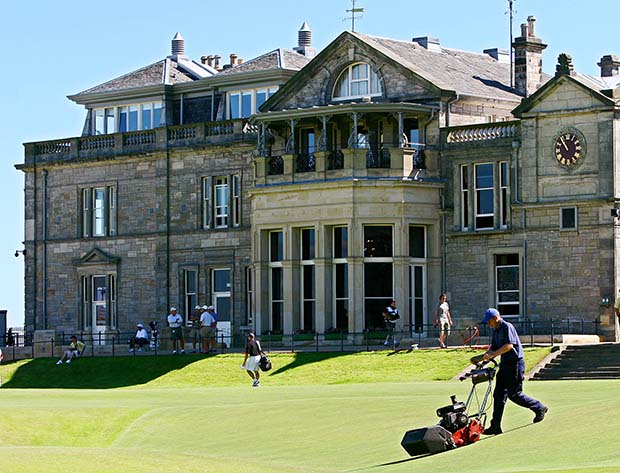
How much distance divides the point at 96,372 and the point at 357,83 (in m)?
13.7

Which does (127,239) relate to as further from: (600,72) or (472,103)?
(600,72)

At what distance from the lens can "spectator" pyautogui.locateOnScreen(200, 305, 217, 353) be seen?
5616cm

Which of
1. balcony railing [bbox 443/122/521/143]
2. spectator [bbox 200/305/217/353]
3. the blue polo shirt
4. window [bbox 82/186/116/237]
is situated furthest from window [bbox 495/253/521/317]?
the blue polo shirt

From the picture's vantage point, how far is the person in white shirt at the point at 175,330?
5772cm

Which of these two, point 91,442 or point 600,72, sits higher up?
point 600,72

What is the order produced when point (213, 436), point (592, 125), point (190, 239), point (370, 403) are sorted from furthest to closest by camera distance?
point (190, 239) < point (592, 125) < point (370, 403) < point (213, 436)

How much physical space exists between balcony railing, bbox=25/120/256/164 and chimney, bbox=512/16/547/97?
10.2 meters

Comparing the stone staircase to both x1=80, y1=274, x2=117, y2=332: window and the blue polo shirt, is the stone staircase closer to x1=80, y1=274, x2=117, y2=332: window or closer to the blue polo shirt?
the blue polo shirt

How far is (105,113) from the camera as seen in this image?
6900cm

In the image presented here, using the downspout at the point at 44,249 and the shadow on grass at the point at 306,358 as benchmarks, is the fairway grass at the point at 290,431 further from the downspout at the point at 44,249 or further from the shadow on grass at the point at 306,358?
the downspout at the point at 44,249

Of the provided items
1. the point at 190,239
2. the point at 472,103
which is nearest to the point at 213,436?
the point at 472,103

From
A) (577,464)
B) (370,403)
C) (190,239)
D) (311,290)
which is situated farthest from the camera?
(190,239)

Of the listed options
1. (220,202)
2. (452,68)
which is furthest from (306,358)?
(452,68)

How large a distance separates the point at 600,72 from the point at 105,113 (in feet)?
67.9
